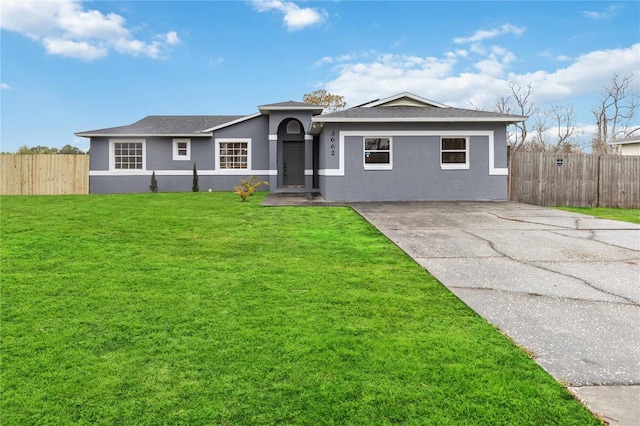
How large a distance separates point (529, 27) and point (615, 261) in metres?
20.8

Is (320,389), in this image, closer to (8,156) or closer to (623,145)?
(8,156)

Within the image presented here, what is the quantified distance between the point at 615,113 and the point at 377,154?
28985 millimetres

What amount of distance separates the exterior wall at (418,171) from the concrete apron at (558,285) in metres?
4.69

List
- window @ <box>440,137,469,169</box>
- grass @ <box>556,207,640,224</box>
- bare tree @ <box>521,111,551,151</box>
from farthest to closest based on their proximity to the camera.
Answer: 1. bare tree @ <box>521,111,551,151</box>
2. window @ <box>440,137,469,169</box>
3. grass @ <box>556,207,640,224</box>

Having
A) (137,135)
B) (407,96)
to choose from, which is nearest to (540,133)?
(407,96)

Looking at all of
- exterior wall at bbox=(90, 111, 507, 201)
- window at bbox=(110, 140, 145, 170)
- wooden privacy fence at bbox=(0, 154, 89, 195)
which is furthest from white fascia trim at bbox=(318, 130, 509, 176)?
wooden privacy fence at bbox=(0, 154, 89, 195)

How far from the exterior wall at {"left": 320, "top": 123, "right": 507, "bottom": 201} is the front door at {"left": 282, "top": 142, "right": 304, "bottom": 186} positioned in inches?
239

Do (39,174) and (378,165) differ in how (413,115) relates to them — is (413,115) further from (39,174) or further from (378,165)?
(39,174)

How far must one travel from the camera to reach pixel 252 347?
8.72 ft

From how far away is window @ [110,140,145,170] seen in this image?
1914 centimetres

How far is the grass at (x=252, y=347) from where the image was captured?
1.99 m

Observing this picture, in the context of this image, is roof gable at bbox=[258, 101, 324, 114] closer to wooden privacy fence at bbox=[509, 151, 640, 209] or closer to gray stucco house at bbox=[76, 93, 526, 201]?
gray stucco house at bbox=[76, 93, 526, 201]

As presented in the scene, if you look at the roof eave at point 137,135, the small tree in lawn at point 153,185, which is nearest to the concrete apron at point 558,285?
A: the roof eave at point 137,135

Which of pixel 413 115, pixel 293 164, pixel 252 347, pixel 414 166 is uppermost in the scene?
pixel 413 115
